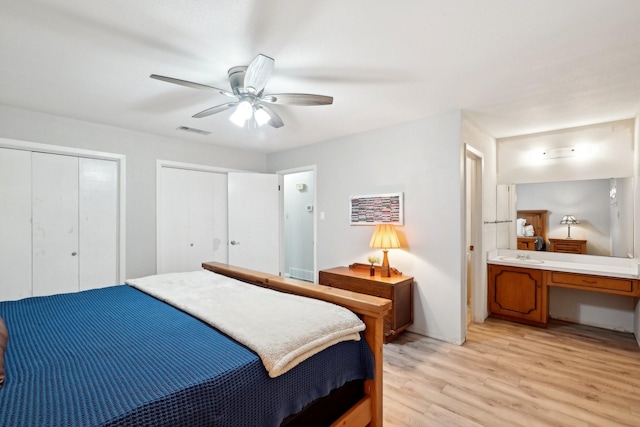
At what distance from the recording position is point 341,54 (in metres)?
1.93

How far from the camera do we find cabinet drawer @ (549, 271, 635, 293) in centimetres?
283

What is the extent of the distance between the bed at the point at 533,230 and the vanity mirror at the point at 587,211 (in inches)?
1.5

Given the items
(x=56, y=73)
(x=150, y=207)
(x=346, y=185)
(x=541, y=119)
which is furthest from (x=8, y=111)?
(x=541, y=119)

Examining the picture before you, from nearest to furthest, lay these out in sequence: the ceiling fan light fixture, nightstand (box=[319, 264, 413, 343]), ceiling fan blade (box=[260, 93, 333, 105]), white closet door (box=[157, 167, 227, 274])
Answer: ceiling fan blade (box=[260, 93, 333, 105]) < the ceiling fan light fixture < nightstand (box=[319, 264, 413, 343]) < white closet door (box=[157, 167, 227, 274])

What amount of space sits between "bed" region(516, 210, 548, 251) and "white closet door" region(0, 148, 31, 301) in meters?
5.48

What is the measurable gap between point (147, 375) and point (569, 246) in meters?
4.32

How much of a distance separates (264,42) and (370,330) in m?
1.75

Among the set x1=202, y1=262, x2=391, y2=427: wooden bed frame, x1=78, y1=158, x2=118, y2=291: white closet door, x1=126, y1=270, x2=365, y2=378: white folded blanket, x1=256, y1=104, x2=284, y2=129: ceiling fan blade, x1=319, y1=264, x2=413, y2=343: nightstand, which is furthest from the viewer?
x1=78, y1=158, x2=118, y2=291: white closet door

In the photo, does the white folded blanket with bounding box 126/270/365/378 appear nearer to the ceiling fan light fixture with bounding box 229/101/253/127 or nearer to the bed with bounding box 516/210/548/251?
the ceiling fan light fixture with bounding box 229/101/253/127

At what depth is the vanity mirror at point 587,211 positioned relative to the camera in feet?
10.4

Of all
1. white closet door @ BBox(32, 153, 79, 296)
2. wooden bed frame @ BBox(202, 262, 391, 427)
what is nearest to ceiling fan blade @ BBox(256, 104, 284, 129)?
wooden bed frame @ BBox(202, 262, 391, 427)

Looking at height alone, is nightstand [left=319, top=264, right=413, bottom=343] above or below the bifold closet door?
below

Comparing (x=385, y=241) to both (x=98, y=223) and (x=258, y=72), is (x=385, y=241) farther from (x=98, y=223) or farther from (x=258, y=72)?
(x=98, y=223)

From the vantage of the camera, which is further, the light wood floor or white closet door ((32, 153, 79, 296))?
white closet door ((32, 153, 79, 296))
